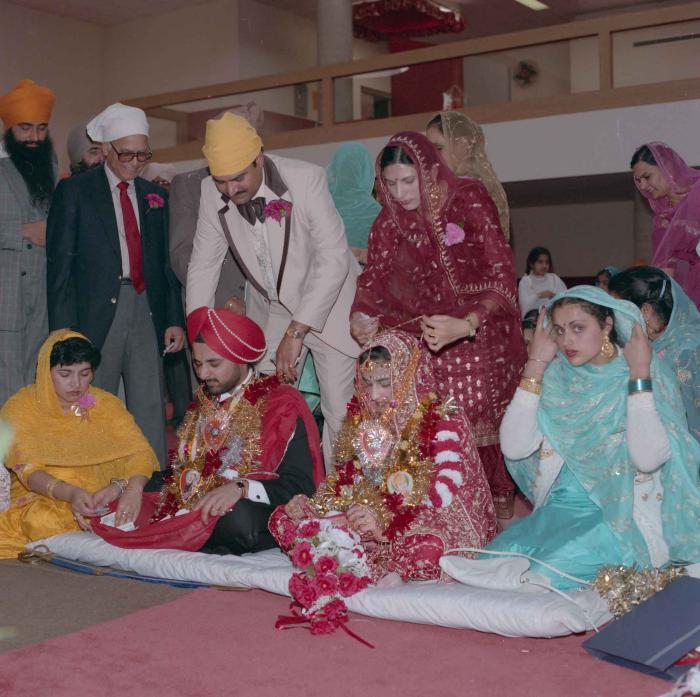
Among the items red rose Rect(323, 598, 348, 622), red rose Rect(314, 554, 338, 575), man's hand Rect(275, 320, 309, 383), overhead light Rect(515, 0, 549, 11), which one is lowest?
red rose Rect(323, 598, 348, 622)

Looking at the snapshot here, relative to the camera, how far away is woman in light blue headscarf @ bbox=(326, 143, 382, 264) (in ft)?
17.0

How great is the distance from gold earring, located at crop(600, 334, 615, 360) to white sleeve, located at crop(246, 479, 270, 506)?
1337 millimetres

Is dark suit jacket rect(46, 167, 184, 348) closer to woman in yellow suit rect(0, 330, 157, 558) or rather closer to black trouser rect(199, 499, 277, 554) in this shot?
woman in yellow suit rect(0, 330, 157, 558)

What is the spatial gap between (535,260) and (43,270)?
5.59m

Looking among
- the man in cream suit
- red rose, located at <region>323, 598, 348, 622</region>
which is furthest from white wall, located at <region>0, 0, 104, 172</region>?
red rose, located at <region>323, 598, 348, 622</region>

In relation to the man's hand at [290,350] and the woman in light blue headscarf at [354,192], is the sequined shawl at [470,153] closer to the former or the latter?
the woman in light blue headscarf at [354,192]

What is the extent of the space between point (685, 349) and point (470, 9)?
10.3 m

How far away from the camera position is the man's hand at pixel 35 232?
191 inches

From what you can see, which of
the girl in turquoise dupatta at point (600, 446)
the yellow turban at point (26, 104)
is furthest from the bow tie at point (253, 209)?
the girl in turquoise dupatta at point (600, 446)

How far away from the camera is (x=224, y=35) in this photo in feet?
43.5

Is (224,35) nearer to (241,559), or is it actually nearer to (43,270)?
(43,270)

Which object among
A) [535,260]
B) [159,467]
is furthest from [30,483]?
[535,260]

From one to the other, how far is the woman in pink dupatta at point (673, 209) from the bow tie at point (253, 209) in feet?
6.17

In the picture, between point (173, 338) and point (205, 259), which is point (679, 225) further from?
point (173, 338)
